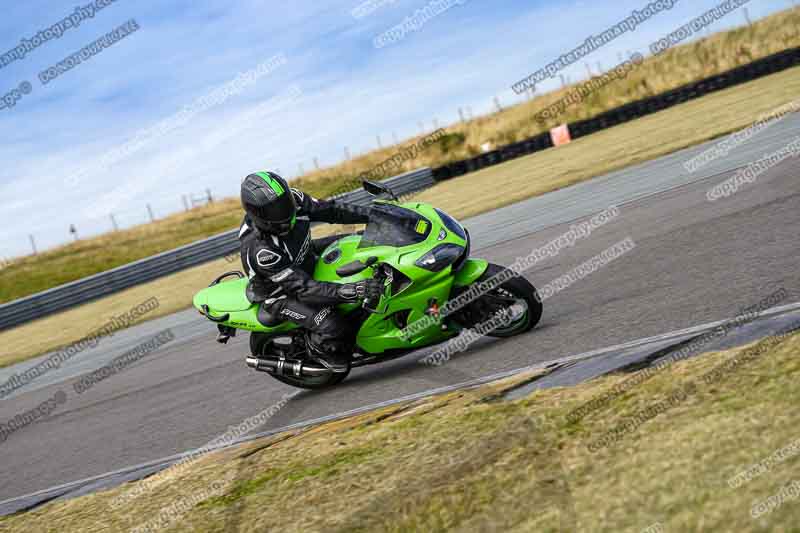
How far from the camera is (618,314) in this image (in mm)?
6758

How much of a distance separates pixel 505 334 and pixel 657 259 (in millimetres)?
1991

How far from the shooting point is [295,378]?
7699 millimetres

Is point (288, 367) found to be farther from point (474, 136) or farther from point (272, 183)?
point (474, 136)

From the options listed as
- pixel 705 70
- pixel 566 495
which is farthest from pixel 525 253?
pixel 705 70

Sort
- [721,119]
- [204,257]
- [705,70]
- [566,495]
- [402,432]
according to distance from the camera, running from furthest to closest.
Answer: [705,70], [204,257], [721,119], [402,432], [566,495]

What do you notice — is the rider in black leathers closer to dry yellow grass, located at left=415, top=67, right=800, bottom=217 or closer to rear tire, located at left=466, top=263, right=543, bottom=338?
rear tire, located at left=466, top=263, right=543, bottom=338

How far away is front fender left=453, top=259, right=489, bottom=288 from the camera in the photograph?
271 inches

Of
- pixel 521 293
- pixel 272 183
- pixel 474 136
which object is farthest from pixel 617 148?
pixel 474 136

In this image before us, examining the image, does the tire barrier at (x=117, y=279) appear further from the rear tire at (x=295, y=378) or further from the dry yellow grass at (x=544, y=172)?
the rear tire at (x=295, y=378)

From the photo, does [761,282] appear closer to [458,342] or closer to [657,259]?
[657,259]

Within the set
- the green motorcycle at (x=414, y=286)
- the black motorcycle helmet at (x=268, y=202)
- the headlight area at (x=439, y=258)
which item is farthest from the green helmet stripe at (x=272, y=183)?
the headlight area at (x=439, y=258)


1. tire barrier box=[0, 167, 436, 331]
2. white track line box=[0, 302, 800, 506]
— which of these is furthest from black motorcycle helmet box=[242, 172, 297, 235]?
tire barrier box=[0, 167, 436, 331]

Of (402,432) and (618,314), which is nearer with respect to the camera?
(402,432)

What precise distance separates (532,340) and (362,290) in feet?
4.50
